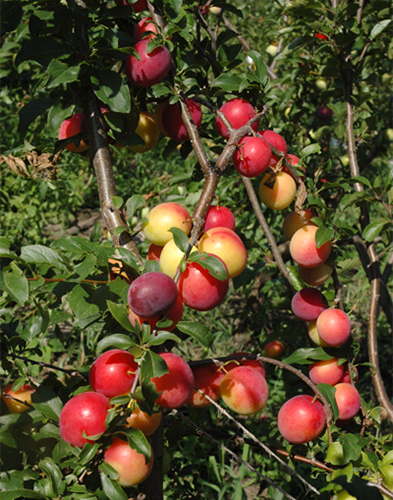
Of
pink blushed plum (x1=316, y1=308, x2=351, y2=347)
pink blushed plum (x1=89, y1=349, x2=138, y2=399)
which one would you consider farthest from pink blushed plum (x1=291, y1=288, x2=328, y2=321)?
pink blushed plum (x1=89, y1=349, x2=138, y2=399)

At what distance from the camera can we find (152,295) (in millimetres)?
541

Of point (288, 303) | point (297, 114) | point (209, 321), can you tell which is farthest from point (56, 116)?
point (209, 321)

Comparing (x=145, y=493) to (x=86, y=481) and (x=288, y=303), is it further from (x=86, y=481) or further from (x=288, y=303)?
(x=288, y=303)

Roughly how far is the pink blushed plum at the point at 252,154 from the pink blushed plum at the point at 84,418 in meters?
0.41

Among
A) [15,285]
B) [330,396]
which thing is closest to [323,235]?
[330,396]

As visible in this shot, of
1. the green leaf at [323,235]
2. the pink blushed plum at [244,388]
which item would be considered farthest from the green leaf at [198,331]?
the green leaf at [323,235]

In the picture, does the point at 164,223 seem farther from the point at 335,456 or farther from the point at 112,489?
the point at 335,456

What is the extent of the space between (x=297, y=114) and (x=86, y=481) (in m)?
1.43

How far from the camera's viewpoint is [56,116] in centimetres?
75

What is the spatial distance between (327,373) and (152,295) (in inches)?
21.1

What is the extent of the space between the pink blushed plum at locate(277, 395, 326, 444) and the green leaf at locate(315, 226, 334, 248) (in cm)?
28

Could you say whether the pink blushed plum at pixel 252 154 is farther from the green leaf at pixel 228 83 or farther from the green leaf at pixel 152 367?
the green leaf at pixel 152 367

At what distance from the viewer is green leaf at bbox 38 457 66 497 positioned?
1.86ft

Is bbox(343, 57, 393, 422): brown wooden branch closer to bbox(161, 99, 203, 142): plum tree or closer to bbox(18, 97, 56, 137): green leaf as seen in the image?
bbox(161, 99, 203, 142): plum tree
